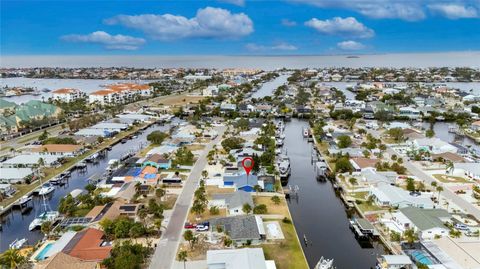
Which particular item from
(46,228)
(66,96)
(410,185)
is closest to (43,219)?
(46,228)

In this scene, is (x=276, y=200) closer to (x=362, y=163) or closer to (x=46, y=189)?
(x=362, y=163)

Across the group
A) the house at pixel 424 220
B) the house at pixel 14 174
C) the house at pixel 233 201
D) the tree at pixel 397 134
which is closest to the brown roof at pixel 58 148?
the house at pixel 14 174

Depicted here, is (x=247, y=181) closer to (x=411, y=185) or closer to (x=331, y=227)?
(x=331, y=227)

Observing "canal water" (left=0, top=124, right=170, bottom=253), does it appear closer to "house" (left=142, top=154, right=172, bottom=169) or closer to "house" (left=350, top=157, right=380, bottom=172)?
"house" (left=142, top=154, right=172, bottom=169)

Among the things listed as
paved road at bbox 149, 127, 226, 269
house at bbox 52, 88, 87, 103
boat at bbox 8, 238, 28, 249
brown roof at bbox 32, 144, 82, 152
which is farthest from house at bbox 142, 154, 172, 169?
house at bbox 52, 88, 87, 103

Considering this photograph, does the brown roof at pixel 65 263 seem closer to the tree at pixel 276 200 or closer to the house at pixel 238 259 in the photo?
the house at pixel 238 259
